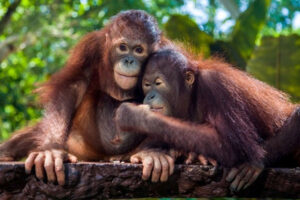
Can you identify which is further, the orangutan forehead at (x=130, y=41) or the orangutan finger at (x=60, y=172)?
the orangutan forehead at (x=130, y=41)

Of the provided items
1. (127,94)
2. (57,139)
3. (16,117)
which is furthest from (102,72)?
(16,117)

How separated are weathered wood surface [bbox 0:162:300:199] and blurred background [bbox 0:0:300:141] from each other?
2.26 meters

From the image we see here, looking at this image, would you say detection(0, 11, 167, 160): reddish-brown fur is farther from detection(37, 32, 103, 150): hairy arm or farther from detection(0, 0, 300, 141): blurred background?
detection(0, 0, 300, 141): blurred background

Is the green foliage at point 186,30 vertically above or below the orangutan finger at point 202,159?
above

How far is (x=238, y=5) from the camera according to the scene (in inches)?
275

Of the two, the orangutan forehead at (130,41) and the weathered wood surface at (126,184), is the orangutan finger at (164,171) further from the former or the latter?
the orangutan forehead at (130,41)

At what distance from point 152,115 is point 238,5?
4389 mm

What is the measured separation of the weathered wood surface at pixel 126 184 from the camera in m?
2.58

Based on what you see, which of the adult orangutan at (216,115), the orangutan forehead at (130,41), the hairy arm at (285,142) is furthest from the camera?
the orangutan forehead at (130,41)

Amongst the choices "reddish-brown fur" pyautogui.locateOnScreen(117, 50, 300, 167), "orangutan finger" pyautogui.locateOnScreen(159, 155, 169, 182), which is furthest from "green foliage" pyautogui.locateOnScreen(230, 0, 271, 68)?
"orangutan finger" pyautogui.locateOnScreen(159, 155, 169, 182)

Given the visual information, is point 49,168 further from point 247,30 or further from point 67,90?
point 247,30

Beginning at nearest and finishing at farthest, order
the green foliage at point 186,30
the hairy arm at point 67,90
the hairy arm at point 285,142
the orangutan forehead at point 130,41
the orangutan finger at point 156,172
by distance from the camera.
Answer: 1. the orangutan finger at point 156,172
2. the hairy arm at point 285,142
3. the hairy arm at point 67,90
4. the orangutan forehead at point 130,41
5. the green foliage at point 186,30

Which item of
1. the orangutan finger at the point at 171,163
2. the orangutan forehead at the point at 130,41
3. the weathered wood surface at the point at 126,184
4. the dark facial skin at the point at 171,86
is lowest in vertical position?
the weathered wood surface at the point at 126,184

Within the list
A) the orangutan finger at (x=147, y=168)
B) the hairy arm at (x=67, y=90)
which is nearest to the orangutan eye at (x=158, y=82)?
the hairy arm at (x=67, y=90)
